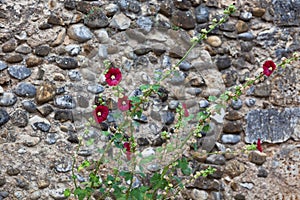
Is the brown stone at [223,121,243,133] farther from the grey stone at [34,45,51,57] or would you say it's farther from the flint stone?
the grey stone at [34,45,51,57]

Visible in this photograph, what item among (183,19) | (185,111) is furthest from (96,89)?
(183,19)

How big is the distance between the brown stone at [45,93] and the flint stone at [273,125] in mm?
1135

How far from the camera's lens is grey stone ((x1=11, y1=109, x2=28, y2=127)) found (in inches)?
100

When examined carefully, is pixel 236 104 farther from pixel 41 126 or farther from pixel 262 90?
pixel 41 126

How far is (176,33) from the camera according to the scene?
2869 mm

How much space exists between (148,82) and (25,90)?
0.65 metres

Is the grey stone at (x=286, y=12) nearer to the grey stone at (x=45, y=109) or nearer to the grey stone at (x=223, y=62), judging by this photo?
the grey stone at (x=223, y=62)

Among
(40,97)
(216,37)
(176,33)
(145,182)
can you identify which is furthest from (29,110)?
(216,37)

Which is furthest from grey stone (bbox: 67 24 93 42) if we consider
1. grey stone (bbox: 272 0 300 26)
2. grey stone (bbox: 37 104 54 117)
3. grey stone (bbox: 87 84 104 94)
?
grey stone (bbox: 272 0 300 26)

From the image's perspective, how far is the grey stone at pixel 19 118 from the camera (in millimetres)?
2541

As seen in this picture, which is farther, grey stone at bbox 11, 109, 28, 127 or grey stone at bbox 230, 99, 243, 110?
grey stone at bbox 230, 99, 243, 110

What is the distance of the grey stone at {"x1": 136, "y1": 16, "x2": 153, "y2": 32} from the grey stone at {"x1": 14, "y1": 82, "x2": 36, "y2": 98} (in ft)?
2.18

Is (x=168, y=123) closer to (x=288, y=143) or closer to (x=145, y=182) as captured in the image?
(x=145, y=182)

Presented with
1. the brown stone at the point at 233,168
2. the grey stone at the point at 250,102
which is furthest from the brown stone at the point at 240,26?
the brown stone at the point at 233,168
